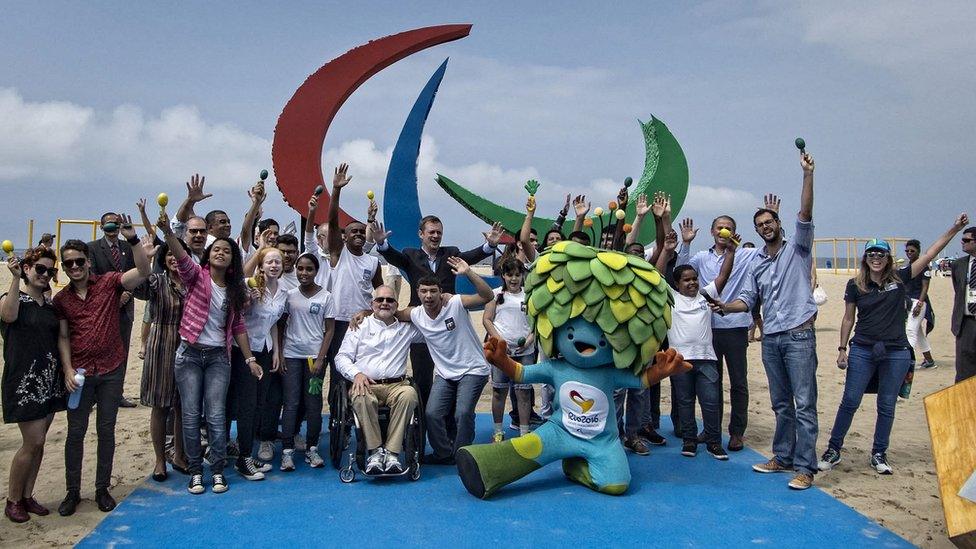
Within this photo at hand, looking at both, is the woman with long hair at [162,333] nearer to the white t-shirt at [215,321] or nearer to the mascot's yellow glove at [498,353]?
the white t-shirt at [215,321]

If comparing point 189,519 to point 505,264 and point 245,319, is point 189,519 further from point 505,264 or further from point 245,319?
point 505,264

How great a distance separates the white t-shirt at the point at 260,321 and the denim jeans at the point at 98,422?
0.81 metres

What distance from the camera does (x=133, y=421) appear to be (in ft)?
20.6

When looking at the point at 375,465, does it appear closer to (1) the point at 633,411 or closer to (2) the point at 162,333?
(2) the point at 162,333

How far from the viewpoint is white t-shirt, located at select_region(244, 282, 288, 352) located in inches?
184

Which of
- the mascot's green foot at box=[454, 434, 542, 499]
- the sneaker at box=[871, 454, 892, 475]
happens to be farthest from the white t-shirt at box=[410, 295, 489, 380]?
the sneaker at box=[871, 454, 892, 475]

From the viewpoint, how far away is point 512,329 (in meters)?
5.35

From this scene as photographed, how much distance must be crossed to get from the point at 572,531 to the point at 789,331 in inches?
77.7

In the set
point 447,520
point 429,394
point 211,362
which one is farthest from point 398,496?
point 211,362

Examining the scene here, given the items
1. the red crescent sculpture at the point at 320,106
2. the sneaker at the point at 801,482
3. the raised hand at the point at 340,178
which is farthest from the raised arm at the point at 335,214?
the sneaker at the point at 801,482

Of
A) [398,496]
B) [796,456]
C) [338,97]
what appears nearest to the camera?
[398,496]

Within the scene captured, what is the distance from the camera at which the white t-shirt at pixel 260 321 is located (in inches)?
184

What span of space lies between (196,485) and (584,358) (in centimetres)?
252

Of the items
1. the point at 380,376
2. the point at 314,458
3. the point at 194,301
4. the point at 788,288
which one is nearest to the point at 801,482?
the point at 788,288
